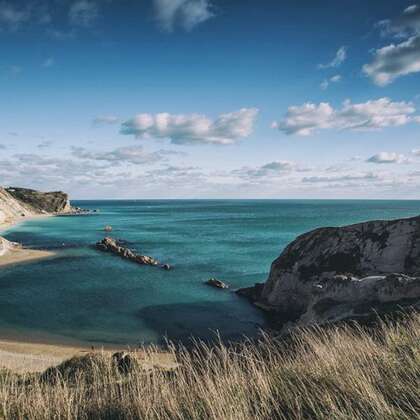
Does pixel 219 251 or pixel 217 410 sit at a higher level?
pixel 217 410

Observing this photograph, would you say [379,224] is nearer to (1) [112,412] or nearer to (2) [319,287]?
(2) [319,287]

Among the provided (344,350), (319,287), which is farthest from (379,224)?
(344,350)

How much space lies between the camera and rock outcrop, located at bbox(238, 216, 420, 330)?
18766 mm

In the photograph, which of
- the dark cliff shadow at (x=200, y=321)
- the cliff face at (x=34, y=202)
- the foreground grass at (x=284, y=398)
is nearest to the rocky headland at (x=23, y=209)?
the cliff face at (x=34, y=202)

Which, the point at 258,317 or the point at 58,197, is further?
the point at 58,197

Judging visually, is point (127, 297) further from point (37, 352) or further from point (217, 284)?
point (37, 352)

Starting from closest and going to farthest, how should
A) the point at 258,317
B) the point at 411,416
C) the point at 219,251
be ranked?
the point at 411,416, the point at 258,317, the point at 219,251

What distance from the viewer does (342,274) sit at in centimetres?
2570

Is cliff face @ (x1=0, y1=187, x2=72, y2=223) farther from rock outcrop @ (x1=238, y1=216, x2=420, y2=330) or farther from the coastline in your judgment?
rock outcrop @ (x1=238, y1=216, x2=420, y2=330)

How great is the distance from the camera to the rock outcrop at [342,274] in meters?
18.8

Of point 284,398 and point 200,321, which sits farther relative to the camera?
point 200,321

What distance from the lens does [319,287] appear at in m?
22.8

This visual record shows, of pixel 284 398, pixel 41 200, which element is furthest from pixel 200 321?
pixel 41 200

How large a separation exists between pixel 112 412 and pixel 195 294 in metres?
28.6
